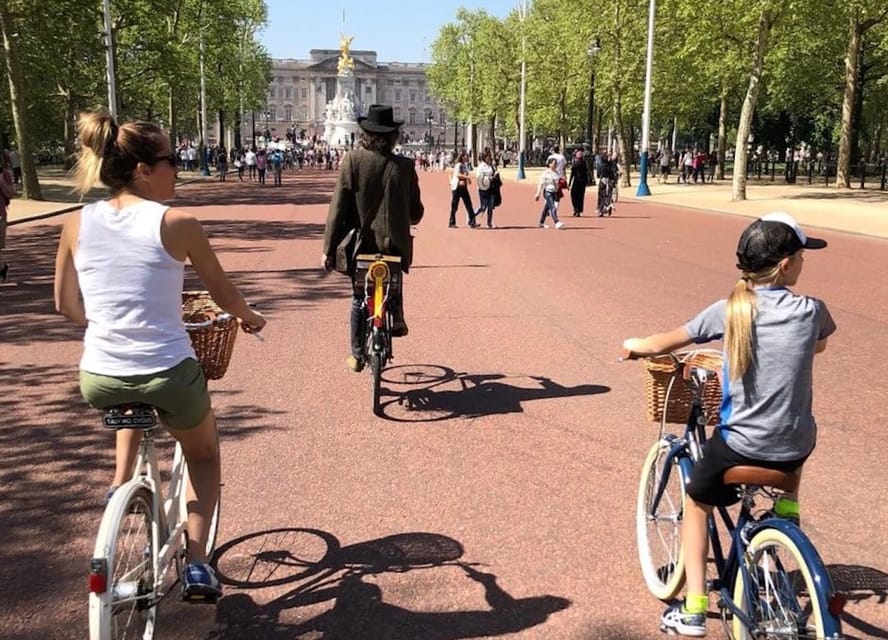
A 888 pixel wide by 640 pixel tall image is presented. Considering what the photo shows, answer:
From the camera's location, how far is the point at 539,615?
3.45 metres

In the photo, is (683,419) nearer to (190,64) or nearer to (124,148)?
(124,148)

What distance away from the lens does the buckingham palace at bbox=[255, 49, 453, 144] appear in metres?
165

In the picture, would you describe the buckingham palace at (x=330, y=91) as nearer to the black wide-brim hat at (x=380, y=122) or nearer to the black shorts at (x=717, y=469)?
the black wide-brim hat at (x=380, y=122)

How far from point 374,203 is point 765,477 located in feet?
13.2

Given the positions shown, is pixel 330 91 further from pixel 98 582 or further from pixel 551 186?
pixel 98 582

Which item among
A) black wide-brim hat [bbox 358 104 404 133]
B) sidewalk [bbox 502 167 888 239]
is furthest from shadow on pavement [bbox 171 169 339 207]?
black wide-brim hat [bbox 358 104 404 133]

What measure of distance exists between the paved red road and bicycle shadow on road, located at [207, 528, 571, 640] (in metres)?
0.01

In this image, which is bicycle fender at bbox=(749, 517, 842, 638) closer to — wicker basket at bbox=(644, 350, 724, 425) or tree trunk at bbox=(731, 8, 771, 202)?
wicker basket at bbox=(644, 350, 724, 425)

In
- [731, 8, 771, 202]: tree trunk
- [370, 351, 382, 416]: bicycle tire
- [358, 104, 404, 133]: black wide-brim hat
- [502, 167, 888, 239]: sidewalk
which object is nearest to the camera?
[370, 351, 382, 416]: bicycle tire

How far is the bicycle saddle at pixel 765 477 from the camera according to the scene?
2777mm

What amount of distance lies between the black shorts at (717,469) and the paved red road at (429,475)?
713 mm

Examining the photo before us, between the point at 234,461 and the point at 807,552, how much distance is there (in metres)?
3.51

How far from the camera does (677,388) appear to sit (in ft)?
11.1

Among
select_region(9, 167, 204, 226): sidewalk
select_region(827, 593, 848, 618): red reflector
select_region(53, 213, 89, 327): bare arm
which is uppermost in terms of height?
select_region(53, 213, 89, 327): bare arm
